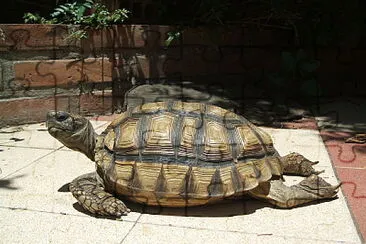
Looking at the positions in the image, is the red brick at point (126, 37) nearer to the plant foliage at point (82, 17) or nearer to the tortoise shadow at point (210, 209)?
the plant foliage at point (82, 17)

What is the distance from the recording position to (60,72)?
6.68 meters

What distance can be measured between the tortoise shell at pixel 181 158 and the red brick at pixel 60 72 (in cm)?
277

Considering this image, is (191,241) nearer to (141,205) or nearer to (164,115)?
(141,205)

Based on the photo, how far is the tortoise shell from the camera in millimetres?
3799

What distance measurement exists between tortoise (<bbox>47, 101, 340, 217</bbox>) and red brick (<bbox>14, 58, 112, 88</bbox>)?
2607 mm

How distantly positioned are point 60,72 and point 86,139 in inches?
108

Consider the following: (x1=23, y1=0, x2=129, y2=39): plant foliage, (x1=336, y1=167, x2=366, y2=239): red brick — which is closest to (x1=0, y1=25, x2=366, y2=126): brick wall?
(x1=23, y1=0, x2=129, y2=39): plant foliage

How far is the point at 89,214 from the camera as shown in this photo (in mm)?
3914

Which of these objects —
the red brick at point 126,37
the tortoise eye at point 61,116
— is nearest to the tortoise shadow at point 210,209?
the tortoise eye at point 61,116

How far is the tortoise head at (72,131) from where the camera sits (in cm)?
404

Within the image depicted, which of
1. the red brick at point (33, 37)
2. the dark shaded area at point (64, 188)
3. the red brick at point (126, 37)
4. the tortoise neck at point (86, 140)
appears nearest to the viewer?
the tortoise neck at point (86, 140)

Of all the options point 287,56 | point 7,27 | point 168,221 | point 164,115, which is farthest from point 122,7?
point 168,221

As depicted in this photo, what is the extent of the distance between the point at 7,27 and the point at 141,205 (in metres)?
3.42

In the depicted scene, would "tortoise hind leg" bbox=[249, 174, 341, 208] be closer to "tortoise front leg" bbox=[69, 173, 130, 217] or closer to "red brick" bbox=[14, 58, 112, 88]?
"tortoise front leg" bbox=[69, 173, 130, 217]
